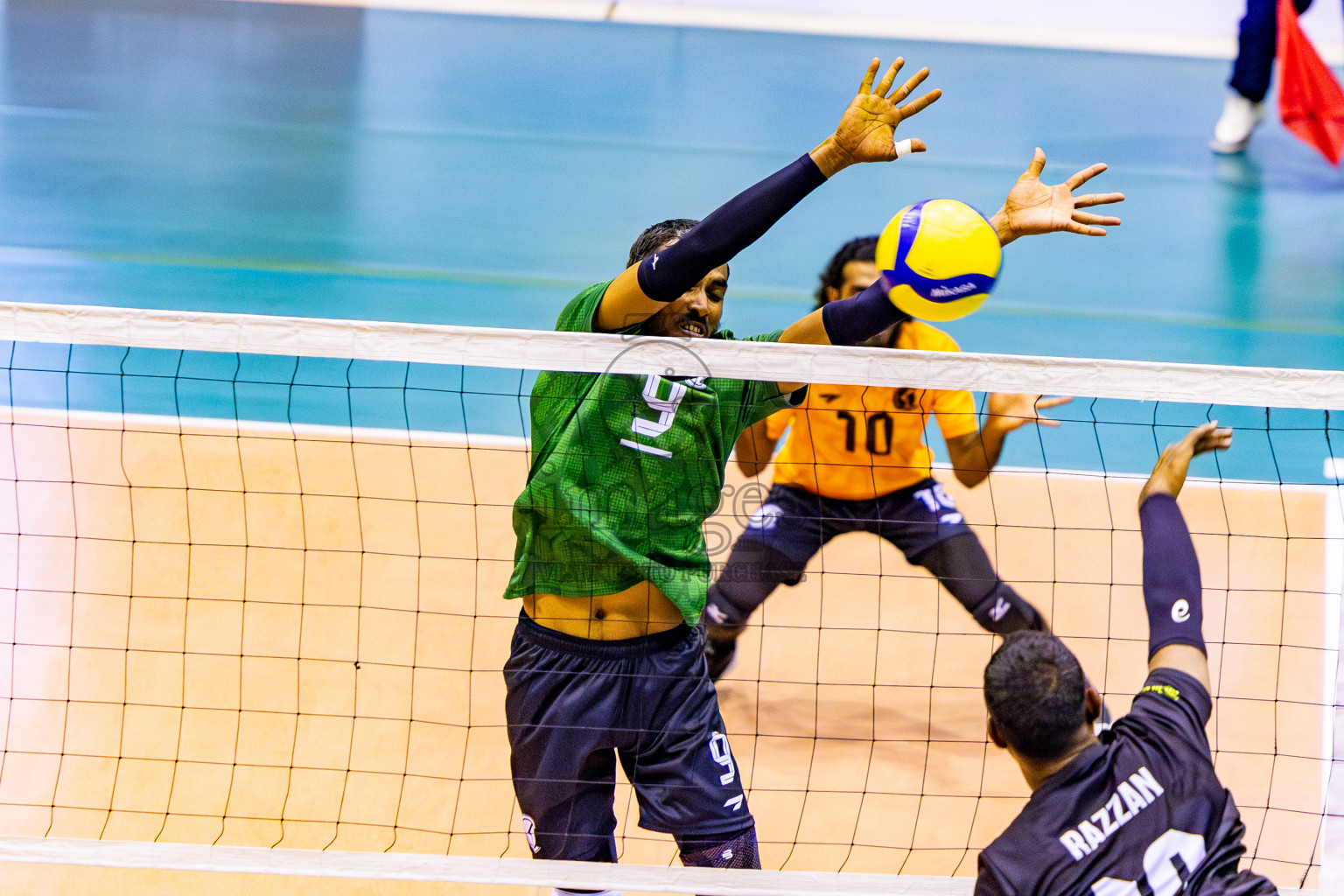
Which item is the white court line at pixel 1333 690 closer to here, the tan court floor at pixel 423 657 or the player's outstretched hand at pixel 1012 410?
the tan court floor at pixel 423 657

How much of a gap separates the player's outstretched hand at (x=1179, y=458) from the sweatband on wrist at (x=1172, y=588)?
0.07m

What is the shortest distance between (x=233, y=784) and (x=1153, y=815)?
2.91 meters

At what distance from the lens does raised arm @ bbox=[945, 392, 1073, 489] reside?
416 centimetres

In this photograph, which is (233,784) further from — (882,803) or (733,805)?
(882,803)

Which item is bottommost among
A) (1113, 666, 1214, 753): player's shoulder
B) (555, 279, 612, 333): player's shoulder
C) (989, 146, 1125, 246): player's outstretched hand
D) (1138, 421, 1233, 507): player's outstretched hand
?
(1113, 666, 1214, 753): player's shoulder

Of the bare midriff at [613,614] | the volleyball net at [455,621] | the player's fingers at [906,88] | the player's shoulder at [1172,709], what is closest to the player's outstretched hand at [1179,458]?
the volleyball net at [455,621]

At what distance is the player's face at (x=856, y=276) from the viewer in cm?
435

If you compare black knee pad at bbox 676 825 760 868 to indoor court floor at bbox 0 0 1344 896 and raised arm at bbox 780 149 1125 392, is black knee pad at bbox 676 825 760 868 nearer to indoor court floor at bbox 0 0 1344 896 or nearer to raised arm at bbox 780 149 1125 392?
indoor court floor at bbox 0 0 1344 896

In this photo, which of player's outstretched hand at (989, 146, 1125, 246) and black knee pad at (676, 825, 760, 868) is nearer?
player's outstretched hand at (989, 146, 1125, 246)

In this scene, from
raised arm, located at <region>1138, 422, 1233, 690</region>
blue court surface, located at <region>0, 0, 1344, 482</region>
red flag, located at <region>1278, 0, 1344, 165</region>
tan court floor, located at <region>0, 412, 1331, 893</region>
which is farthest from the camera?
red flag, located at <region>1278, 0, 1344, 165</region>

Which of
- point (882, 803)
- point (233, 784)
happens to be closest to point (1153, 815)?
point (882, 803)

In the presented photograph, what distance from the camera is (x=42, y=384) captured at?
6508mm

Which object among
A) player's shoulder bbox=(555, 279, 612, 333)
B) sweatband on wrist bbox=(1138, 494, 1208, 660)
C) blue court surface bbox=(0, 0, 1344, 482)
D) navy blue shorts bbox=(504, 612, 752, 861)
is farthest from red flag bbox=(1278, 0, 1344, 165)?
navy blue shorts bbox=(504, 612, 752, 861)

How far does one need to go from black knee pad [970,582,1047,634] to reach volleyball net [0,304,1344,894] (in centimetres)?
45
